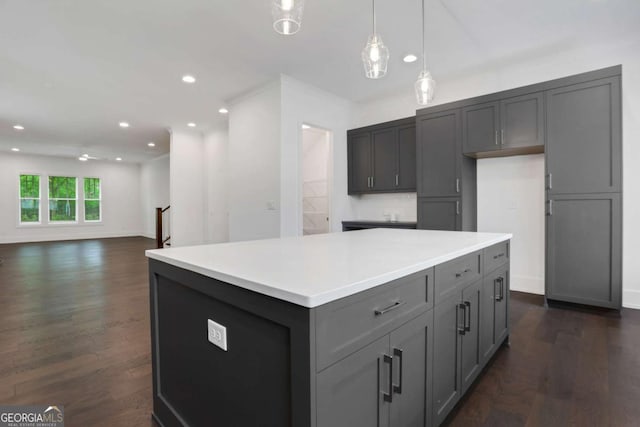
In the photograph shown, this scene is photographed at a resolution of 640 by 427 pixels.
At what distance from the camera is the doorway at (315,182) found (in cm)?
560

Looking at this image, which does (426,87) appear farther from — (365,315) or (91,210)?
(91,210)

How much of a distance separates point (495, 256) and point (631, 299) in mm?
2464

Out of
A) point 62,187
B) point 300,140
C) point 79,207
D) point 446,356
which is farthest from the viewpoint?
point 79,207

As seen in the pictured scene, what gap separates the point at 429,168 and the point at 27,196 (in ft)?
40.6

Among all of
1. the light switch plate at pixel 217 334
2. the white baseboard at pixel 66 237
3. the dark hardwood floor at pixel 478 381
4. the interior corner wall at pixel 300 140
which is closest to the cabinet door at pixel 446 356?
the dark hardwood floor at pixel 478 381

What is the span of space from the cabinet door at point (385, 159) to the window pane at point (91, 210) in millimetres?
10976

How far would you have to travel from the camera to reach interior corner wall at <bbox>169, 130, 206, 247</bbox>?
6.96 meters

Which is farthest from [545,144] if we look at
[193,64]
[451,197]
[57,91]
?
[57,91]

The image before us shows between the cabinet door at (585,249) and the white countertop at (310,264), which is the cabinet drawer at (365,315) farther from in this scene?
the cabinet door at (585,249)

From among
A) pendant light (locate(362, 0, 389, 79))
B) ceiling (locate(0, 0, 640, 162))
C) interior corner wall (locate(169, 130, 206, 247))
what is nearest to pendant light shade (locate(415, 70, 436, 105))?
pendant light (locate(362, 0, 389, 79))

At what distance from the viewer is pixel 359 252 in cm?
149

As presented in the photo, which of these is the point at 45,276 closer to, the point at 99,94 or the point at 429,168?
the point at 99,94

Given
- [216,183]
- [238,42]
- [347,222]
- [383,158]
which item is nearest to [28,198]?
[216,183]

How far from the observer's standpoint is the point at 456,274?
5.22 feet
